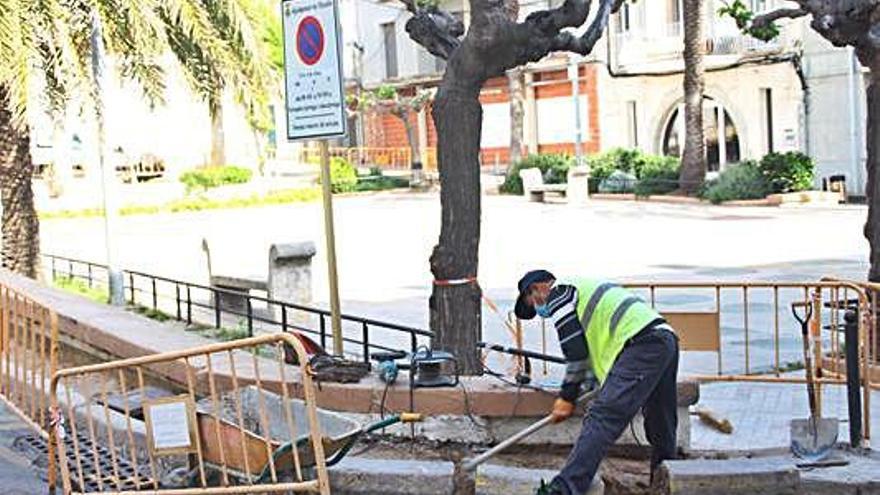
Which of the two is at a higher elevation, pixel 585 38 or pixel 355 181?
pixel 585 38

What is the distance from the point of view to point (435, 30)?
827cm

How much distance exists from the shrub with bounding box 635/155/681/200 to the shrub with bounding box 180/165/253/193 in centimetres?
1471

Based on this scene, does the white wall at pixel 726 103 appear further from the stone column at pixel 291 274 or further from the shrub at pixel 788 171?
the stone column at pixel 291 274

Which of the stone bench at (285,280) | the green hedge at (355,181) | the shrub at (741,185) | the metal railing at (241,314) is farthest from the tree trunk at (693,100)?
the stone bench at (285,280)

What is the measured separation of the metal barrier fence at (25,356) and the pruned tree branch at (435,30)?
295 centimetres

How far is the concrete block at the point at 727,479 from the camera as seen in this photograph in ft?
20.8

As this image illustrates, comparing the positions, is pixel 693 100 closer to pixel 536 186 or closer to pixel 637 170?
pixel 637 170

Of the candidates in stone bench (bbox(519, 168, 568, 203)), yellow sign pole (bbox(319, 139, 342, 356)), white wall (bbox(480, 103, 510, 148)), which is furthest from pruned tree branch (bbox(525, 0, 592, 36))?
white wall (bbox(480, 103, 510, 148))

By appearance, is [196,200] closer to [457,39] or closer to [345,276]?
[345,276]

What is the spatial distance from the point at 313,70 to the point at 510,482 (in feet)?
8.33

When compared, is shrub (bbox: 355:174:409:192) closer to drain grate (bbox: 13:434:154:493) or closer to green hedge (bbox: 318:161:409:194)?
green hedge (bbox: 318:161:409:194)

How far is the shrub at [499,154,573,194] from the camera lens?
38.4 metres

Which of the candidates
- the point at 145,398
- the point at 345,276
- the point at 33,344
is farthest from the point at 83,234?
the point at 145,398

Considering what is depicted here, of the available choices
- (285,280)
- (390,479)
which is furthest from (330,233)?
(285,280)
